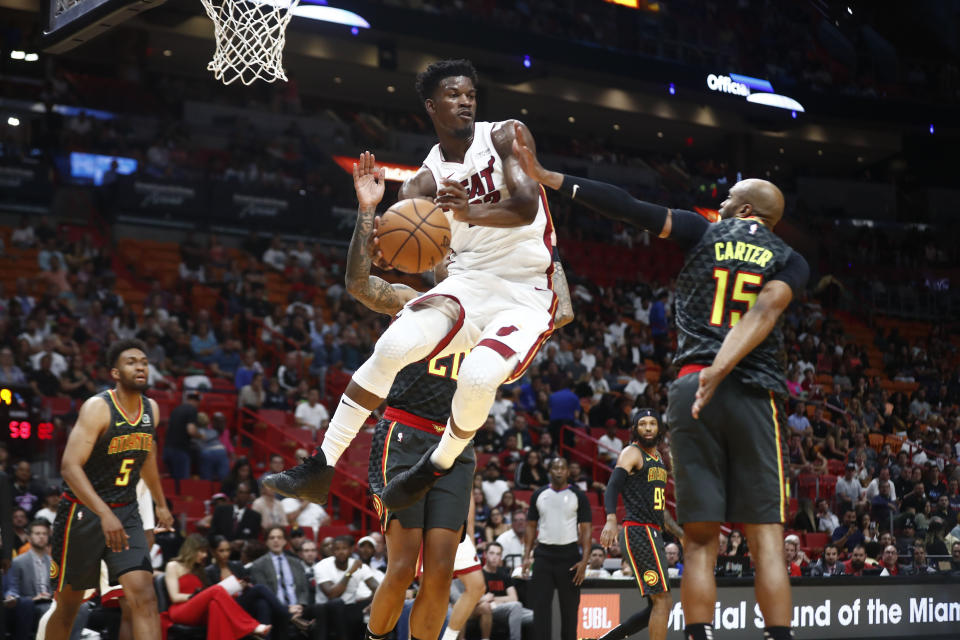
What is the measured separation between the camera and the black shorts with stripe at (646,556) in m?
9.20

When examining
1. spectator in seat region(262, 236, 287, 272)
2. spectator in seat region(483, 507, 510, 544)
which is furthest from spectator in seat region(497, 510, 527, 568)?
spectator in seat region(262, 236, 287, 272)

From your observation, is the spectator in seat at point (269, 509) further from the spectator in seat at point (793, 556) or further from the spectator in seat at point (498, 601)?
the spectator in seat at point (793, 556)

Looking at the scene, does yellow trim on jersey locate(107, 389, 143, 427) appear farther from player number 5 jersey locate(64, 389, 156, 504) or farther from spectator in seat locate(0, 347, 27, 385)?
spectator in seat locate(0, 347, 27, 385)

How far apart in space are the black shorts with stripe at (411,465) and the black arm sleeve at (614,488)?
11.4ft

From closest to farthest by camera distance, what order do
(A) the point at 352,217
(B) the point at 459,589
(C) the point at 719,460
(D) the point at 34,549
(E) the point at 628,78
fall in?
(C) the point at 719,460
(D) the point at 34,549
(B) the point at 459,589
(A) the point at 352,217
(E) the point at 628,78

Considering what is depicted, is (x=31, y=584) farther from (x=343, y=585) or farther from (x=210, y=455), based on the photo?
(x=210, y=455)

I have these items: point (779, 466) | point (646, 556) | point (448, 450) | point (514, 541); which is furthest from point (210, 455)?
point (779, 466)

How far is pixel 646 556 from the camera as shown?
30.7 feet

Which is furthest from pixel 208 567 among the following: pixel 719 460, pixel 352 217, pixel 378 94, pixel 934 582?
pixel 378 94

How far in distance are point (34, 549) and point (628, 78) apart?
793 inches

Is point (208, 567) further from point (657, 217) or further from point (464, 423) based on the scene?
point (657, 217)

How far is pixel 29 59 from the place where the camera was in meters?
22.6

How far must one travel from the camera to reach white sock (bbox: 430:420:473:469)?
210 inches

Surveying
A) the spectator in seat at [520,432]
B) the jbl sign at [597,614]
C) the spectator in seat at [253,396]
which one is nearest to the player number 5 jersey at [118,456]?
the jbl sign at [597,614]
